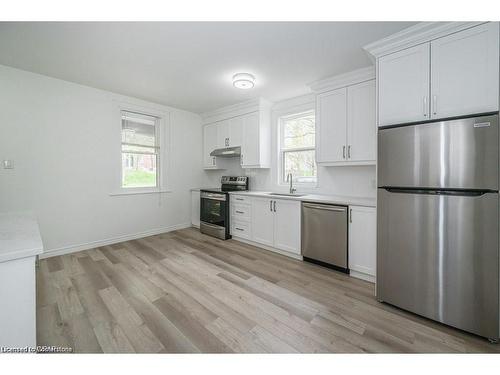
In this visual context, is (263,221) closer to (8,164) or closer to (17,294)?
(17,294)

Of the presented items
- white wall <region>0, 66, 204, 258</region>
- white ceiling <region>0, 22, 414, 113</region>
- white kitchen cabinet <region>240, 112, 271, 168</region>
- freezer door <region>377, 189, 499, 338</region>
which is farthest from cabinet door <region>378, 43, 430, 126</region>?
white wall <region>0, 66, 204, 258</region>

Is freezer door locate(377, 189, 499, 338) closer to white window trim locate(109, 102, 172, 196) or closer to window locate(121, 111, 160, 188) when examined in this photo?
white window trim locate(109, 102, 172, 196)

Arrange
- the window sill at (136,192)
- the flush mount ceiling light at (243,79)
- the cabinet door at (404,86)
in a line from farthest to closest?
the window sill at (136,192) < the flush mount ceiling light at (243,79) < the cabinet door at (404,86)

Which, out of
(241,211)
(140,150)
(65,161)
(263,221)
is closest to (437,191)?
(263,221)

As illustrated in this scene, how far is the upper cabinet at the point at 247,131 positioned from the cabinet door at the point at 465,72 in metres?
2.51

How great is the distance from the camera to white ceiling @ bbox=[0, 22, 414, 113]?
198 cm

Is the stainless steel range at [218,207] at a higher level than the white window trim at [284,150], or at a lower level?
lower

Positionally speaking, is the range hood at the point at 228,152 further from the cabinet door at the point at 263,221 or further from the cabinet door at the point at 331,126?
the cabinet door at the point at 331,126

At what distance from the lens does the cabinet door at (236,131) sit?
4.20m

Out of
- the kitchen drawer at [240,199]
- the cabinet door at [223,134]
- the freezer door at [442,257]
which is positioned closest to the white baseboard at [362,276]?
the freezer door at [442,257]

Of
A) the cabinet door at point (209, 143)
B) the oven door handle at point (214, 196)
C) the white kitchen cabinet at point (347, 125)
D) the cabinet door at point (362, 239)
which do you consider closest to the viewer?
the cabinet door at point (362, 239)

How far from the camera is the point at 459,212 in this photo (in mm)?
1651
